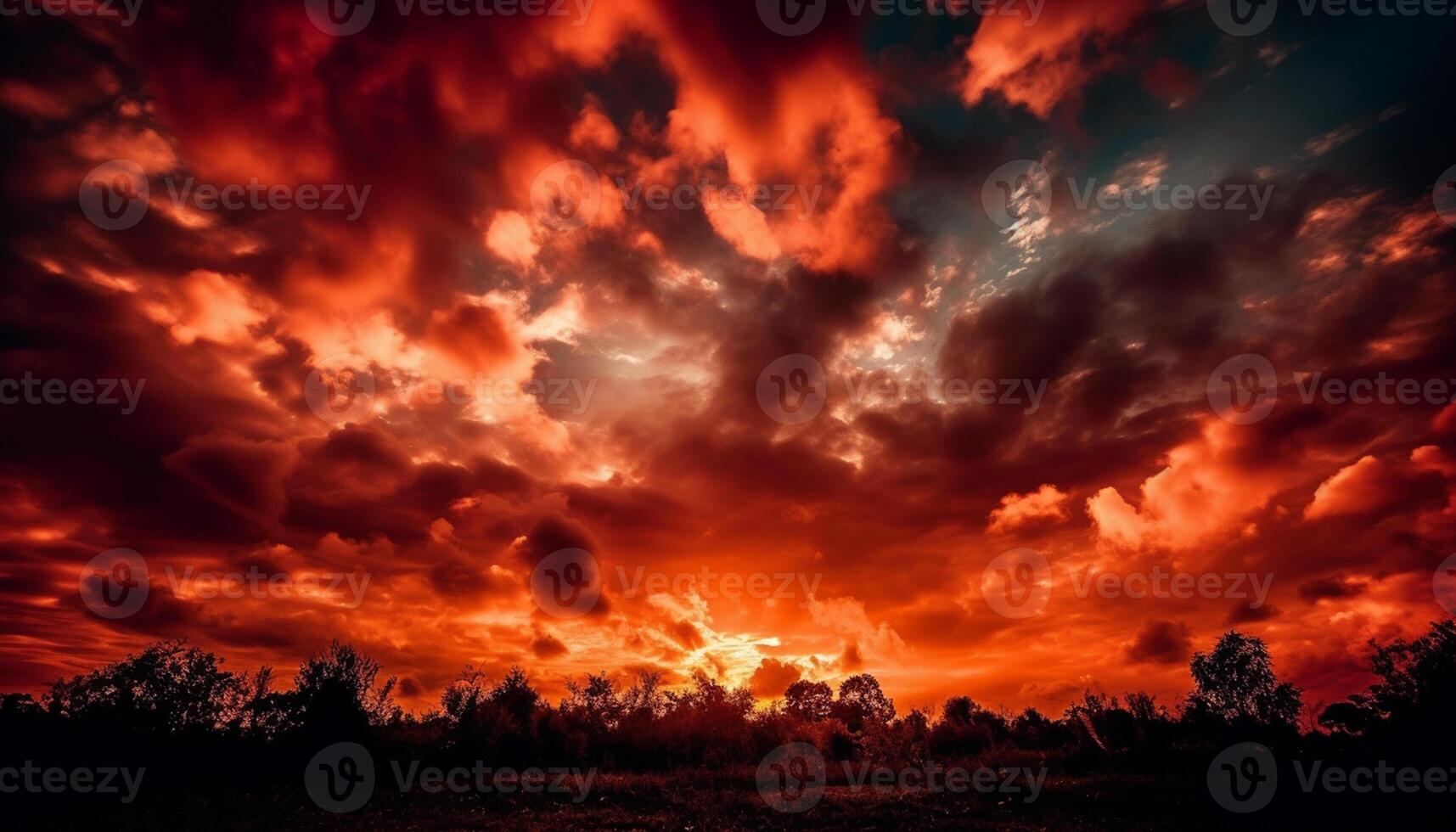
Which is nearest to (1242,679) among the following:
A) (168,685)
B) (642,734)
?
(642,734)

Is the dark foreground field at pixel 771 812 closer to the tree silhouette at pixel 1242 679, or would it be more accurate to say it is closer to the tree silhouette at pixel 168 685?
the tree silhouette at pixel 168 685

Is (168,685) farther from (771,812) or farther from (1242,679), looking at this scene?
(1242,679)

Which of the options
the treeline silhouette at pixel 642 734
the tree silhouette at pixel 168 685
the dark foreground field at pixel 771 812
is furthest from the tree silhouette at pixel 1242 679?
the tree silhouette at pixel 168 685

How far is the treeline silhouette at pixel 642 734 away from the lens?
25141 millimetres

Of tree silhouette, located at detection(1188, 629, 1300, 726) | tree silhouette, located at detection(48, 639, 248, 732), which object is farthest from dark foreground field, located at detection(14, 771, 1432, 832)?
tree silhouette, located at detection(1188, 629, 1300, 726)

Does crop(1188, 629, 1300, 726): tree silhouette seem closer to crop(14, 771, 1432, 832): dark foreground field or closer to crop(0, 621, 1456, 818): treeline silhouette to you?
crop(0, 621, 1456, 818): treeline silhouette

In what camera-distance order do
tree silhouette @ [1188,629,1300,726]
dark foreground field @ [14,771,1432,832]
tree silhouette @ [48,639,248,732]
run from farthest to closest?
tree silhouette @ [1188,629,1300,726]
tree silhouette @ [48,639,248,732]
dark foreground field @ [14,771,1432,832]

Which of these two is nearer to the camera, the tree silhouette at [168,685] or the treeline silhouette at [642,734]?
the treeline silhouette at [642,734]

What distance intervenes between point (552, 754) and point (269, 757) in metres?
15.1

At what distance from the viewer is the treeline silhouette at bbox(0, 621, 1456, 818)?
990 inches

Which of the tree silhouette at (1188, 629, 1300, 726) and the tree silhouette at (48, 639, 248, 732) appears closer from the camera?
the tree silhouette at (48, 639, 248, 732)

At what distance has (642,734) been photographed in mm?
40500

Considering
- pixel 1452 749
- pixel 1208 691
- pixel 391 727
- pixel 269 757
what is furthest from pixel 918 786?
pixel 1208 691

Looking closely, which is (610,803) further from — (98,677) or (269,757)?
(98,677)
